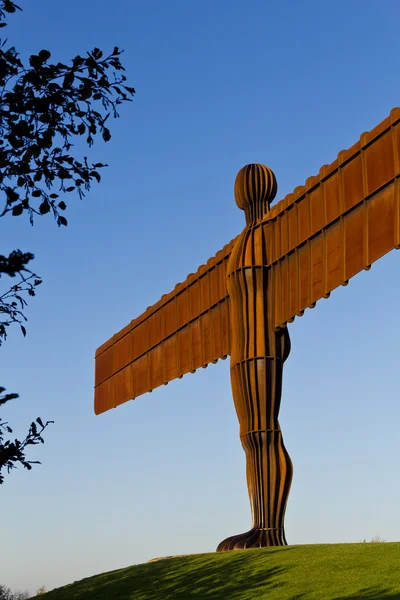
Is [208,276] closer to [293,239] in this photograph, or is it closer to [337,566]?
[293,239]

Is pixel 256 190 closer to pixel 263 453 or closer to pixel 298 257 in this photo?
pixel 298 257

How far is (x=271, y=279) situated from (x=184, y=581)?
5894mm

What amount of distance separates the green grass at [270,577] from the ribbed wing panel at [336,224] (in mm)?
4354

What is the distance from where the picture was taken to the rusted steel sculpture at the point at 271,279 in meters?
14.1

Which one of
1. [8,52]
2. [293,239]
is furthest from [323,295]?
[8,52]

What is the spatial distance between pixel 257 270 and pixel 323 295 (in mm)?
2052

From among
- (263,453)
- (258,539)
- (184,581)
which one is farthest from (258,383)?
(184,581)

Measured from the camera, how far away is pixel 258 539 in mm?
16062

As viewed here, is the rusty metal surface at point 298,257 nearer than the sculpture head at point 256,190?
Yes

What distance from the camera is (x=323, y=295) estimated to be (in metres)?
15.2

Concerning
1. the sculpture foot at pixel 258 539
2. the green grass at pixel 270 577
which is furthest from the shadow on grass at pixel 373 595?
the sculpture foot at pixel 258 539

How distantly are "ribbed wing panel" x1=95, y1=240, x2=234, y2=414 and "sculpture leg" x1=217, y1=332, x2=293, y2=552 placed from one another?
144 cm

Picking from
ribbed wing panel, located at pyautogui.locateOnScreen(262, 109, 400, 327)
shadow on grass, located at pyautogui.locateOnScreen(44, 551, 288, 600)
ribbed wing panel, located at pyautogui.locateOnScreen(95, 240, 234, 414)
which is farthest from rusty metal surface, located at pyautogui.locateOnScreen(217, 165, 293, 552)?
shadow on grass, located at pyautogui.locateOnScreen(44, 551, 288, 600)

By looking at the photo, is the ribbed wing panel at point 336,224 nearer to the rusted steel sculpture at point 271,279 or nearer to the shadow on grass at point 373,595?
the rusted steel sculpture at point 271,279
